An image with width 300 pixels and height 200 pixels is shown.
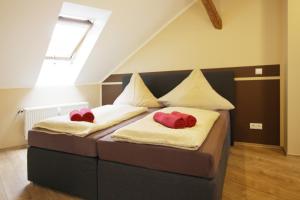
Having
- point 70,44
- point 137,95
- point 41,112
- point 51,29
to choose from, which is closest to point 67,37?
point 70,44

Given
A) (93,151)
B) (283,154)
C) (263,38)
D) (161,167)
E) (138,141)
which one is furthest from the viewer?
(263,38)

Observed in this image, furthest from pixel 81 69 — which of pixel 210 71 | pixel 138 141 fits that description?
pixel 138 141

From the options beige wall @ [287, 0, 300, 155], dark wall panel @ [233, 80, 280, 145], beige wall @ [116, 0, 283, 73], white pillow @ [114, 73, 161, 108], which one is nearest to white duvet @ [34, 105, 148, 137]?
white pillow @ [114, 73, 161, 108]

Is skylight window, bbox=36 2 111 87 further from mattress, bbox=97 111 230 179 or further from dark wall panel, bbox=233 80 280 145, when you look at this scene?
dark wall panel, bbox=233 80 280 145

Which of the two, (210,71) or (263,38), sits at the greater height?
(263,38)

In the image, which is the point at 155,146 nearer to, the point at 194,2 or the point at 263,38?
the point at 263,38

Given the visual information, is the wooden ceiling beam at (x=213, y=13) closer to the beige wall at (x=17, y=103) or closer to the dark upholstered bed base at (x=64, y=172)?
the dark upholstered bed base at (x=64, y=172)

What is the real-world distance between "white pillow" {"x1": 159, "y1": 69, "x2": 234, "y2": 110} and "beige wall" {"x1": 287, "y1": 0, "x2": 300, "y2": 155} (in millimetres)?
716

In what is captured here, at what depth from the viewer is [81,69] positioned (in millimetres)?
3846

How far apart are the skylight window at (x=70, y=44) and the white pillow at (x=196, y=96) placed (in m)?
1.48

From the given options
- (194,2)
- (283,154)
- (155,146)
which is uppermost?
(194,2)

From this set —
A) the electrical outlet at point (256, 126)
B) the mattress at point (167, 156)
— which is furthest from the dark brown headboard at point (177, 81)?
the mattress at point (167, 156)

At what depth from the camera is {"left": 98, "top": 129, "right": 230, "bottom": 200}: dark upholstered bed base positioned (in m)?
1.40

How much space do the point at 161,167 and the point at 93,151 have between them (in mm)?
618
